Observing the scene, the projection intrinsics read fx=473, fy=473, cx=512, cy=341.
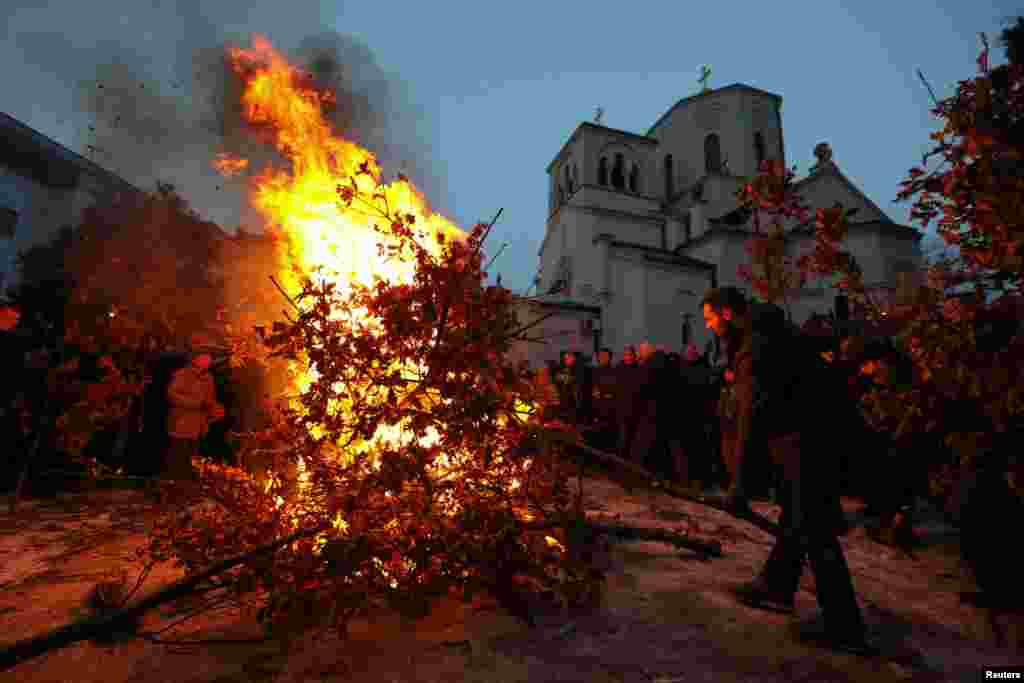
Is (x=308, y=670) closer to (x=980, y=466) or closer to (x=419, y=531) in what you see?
(x=419, y=531)

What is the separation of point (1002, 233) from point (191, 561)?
20.9ft

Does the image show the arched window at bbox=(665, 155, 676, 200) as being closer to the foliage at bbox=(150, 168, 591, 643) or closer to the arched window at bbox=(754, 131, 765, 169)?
the arched window at bbox=(754, 131, 765, 169)

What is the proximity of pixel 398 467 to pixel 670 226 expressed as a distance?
132 feet

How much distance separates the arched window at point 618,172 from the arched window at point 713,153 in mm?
7577

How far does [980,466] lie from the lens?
4012mm

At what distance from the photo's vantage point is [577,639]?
321 cm

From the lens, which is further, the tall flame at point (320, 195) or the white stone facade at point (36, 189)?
the white stone facade at point (36, 189)

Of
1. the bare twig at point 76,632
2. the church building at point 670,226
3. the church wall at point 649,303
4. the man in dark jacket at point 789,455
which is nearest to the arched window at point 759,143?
the church building at point 670,226

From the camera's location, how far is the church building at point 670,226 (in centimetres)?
3027

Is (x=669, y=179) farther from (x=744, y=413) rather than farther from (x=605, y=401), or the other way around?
(x=744, y=413)

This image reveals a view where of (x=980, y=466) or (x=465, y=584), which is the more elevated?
(x=980, y=466)

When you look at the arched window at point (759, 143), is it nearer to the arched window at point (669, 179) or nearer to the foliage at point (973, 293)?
the arched window at point (669, 179)

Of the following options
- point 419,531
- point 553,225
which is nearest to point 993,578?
point 419,531

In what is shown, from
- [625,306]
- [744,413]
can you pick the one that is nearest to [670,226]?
[625,306]
